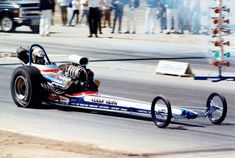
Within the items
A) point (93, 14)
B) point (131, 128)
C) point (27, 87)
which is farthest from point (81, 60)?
point (93, 14)

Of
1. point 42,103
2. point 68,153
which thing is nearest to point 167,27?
point 42,103

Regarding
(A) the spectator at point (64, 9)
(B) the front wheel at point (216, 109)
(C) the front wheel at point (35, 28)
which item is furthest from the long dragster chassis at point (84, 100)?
(A) the spectator at point (64, 9)

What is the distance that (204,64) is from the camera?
2453cm

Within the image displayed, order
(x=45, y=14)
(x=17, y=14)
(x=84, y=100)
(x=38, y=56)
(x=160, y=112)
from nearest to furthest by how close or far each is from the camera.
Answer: (x=160, y=112)
(x=84, y=100)
(x=38, y=56)
(x=45, y=14)
(x=17, y=14)

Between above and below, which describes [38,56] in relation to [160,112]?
above

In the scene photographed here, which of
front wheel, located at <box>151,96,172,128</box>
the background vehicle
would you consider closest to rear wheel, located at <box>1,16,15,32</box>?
the background vehicle

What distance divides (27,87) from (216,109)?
3.33 metres

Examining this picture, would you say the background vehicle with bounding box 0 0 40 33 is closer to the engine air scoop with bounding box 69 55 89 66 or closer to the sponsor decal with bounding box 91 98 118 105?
the engine air scoop with bounding box 69 55 89 66

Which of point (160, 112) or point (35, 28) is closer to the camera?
point (160, 112)

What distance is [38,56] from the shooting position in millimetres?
14539

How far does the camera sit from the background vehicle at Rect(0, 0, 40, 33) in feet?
118

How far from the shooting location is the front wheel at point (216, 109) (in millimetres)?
12562

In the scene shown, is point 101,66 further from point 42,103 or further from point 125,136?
point 125,136

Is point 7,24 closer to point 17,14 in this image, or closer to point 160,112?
point 17,14
